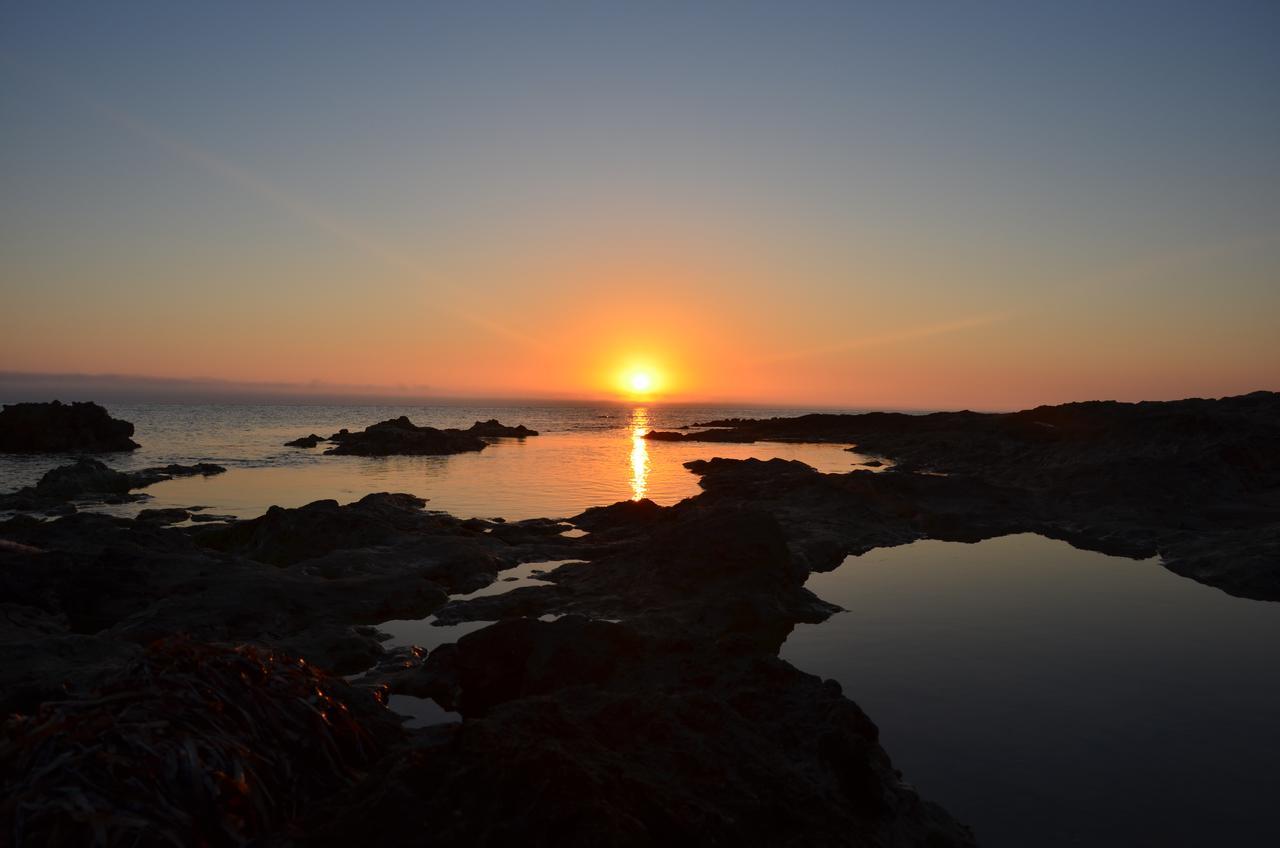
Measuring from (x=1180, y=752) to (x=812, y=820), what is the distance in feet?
18.5

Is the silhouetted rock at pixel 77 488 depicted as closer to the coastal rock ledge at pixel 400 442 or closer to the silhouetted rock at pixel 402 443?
the silhouetted rock at pixel 402 443

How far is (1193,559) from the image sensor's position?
16547mm

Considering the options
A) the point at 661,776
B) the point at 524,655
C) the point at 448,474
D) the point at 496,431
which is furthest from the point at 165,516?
the point at 496,431

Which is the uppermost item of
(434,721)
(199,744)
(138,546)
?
(199,744)

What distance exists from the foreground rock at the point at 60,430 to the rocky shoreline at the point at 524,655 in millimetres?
52397

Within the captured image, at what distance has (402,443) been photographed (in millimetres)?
61406

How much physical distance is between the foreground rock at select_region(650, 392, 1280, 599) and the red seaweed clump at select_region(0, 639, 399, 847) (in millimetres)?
14125

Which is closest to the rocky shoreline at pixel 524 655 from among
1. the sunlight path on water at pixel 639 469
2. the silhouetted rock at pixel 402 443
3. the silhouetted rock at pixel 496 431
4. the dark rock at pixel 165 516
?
the dark rock at pixel 165 516

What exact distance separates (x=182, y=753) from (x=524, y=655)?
516cm

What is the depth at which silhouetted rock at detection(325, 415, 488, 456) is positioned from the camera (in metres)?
59.5

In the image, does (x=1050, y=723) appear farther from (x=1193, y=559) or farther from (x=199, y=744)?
(x=1193, y=559)

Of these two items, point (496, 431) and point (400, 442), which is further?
point (496, 431)

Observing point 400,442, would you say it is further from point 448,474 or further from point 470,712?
point 470,712

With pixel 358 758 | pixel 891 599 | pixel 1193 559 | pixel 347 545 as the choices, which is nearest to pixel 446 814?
pixel 358 758
